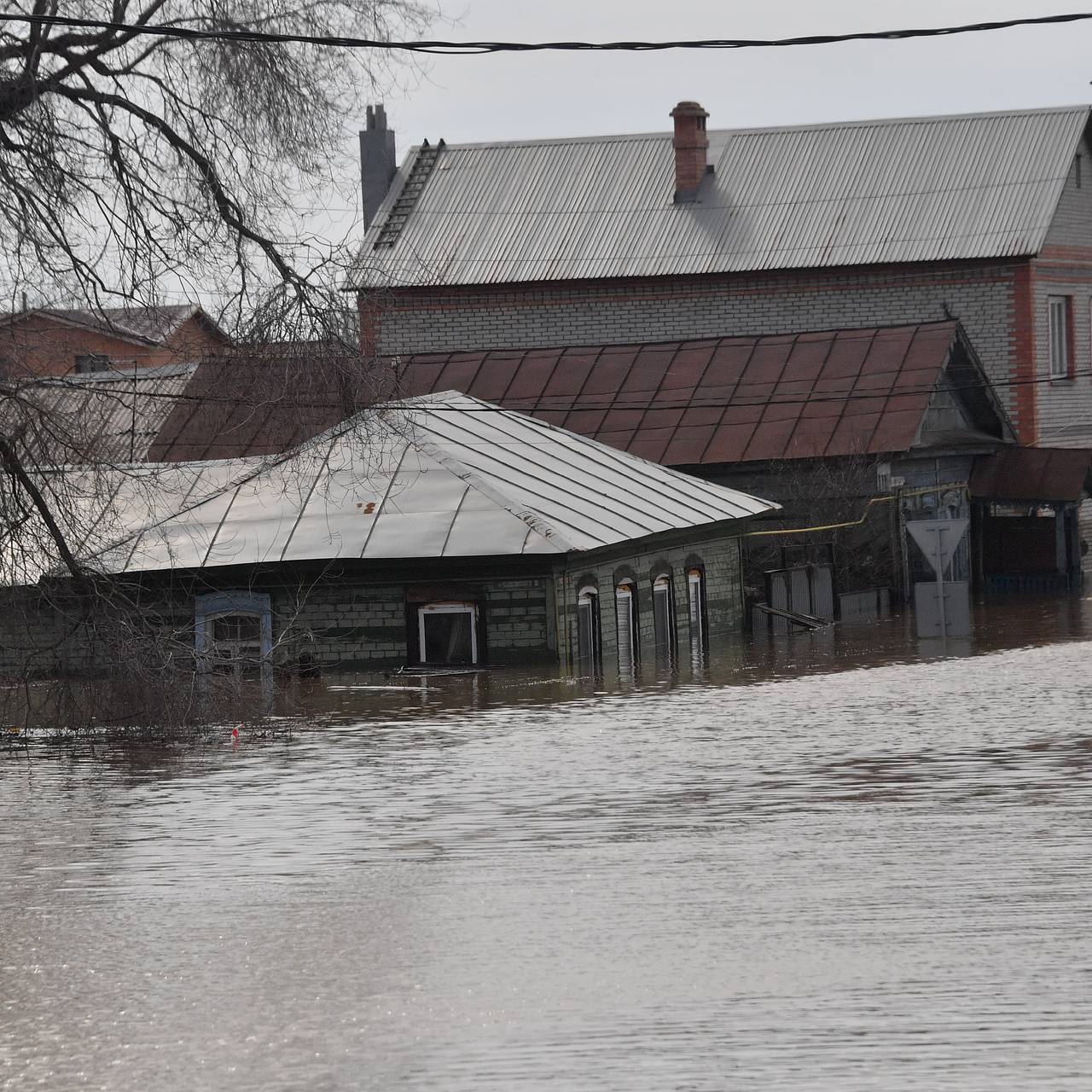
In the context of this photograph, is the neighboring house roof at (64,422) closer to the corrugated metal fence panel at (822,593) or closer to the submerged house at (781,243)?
the corrugated metal fence panel at (822,593)

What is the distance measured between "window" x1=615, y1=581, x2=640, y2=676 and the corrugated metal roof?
15340mm

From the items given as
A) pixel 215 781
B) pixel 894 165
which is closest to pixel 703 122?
pixel 894 165

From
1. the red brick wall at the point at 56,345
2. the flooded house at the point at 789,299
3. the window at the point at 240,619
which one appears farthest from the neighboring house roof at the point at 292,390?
the flooded house at the point at 789,299

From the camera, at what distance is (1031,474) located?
131 ft

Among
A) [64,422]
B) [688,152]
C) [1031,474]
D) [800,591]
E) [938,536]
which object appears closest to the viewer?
[64,422]

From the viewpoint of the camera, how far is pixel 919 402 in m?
37.9

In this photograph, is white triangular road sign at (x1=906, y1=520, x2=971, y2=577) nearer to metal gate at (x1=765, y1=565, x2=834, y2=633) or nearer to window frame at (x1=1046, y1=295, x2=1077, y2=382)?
Result: metal gate at (x1=765, y1=565, x2=834, y2=633)

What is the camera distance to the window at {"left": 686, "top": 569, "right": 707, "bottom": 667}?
3123 centimetres

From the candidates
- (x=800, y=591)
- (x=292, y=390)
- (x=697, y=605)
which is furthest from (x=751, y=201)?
(x=292, y=390)

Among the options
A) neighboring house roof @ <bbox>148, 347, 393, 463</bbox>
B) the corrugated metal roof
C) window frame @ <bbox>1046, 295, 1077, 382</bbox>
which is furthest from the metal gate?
neighboring house roof @ <bbox>148, 347, 393, 463</bbox>

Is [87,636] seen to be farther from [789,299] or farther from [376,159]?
[376,159]

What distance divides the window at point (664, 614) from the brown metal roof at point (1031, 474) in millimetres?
11919

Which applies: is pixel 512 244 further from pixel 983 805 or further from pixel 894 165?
pixel 983 805

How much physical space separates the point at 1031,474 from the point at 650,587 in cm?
1350
